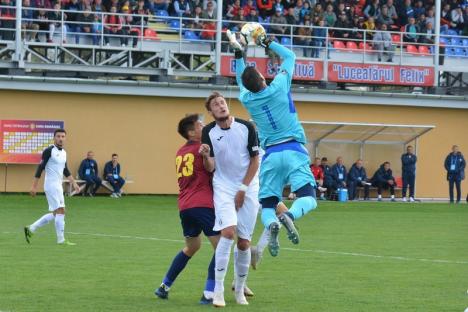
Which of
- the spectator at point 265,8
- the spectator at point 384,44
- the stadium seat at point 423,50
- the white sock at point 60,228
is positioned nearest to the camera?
the white sock at point 60,228

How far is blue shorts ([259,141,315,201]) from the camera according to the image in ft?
36.8

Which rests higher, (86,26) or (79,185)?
(86,26)

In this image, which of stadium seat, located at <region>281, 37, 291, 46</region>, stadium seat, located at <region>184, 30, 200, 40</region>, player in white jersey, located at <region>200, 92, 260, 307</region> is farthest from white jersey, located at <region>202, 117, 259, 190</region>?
stadium seat, located at <region>281, 37, 291, 46</region>

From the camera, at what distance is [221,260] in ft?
35.5

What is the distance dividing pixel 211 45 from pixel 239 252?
90.3 ft

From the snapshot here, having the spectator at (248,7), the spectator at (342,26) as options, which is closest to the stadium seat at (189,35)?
the spectator at (248,7)

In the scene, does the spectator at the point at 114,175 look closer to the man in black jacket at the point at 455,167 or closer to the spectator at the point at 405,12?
the man in black jacket at the point at 455,167

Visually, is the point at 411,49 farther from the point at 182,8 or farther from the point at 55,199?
the point at 55,199

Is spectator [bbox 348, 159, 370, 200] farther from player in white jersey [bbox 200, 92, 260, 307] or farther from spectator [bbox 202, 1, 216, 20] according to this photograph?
player in white jersey [bbox 200, 92, 260, 307]

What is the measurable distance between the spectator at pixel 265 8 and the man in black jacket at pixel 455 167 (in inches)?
329

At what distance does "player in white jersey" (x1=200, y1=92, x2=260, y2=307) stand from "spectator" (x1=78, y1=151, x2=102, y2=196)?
82.5 feet

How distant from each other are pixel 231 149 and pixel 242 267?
1209 millimetres

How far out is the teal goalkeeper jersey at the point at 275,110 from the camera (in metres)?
11.2

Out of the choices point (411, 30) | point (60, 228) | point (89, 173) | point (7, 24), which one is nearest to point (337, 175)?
point (411, 30)
